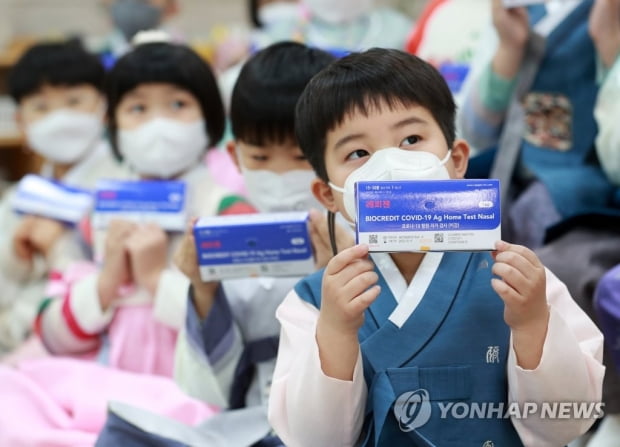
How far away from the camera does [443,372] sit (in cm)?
96

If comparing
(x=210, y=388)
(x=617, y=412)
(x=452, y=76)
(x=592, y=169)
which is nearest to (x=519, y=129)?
(x=592, y=169)

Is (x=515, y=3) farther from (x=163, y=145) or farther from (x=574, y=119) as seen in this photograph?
(x=163, y=145)

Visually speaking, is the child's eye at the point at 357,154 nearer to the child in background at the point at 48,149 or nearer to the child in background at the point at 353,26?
the child in background at the point at 48,149

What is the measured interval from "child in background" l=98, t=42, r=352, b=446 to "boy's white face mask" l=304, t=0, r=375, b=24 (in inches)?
46.3

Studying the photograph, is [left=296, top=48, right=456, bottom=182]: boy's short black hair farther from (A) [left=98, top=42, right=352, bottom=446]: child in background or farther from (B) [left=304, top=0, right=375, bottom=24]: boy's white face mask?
(B) [left=304, top=0, right=375, bottom=24]: boy's white face mask

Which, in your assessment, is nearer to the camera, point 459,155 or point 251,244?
point 459,155

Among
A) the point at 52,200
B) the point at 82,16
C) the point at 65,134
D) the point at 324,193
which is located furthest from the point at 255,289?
→ the point at 82,16

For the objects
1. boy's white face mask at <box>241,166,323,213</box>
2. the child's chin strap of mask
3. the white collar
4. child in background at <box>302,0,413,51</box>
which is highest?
the white collar

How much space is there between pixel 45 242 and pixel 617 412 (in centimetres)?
126

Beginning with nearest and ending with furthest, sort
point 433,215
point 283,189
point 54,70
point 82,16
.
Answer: point 433,215, point 283,189, point 54,70, point 82,16

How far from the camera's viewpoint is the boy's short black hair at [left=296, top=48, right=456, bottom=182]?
0.99 m

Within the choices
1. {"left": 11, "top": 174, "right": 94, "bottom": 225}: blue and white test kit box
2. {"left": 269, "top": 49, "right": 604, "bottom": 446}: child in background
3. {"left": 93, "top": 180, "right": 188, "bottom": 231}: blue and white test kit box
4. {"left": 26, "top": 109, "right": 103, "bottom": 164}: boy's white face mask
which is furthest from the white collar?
{"left": 26, "top": 109, "right": 103, "bottom": 164}: boy's white face mask

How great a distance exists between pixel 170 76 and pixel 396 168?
34.4 inches

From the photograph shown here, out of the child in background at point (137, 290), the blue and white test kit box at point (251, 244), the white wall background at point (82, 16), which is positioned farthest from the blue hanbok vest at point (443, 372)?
the white wall background at point (82, 16)
